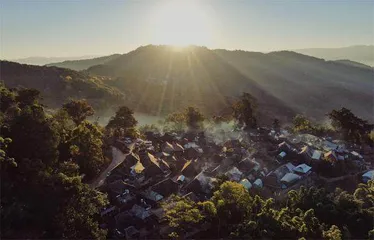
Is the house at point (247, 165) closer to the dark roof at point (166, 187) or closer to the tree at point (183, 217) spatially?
the dark roof at point (166, 187)

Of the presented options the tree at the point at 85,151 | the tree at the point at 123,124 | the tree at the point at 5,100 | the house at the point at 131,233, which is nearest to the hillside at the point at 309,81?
the tree at the point at 123,124

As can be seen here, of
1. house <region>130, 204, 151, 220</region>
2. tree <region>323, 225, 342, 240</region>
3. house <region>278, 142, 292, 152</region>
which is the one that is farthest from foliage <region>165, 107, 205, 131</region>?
tree <region>323, 225, 342, 240</region>

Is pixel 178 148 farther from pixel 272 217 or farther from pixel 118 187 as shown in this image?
pixel 272 217

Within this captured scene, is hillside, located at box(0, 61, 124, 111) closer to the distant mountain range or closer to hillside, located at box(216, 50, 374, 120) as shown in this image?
the distant mountain range

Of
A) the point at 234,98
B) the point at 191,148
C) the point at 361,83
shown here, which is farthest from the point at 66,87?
the point at 361,83

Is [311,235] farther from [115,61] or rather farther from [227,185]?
[115,61]

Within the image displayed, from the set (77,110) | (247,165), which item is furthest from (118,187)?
(77,110)
